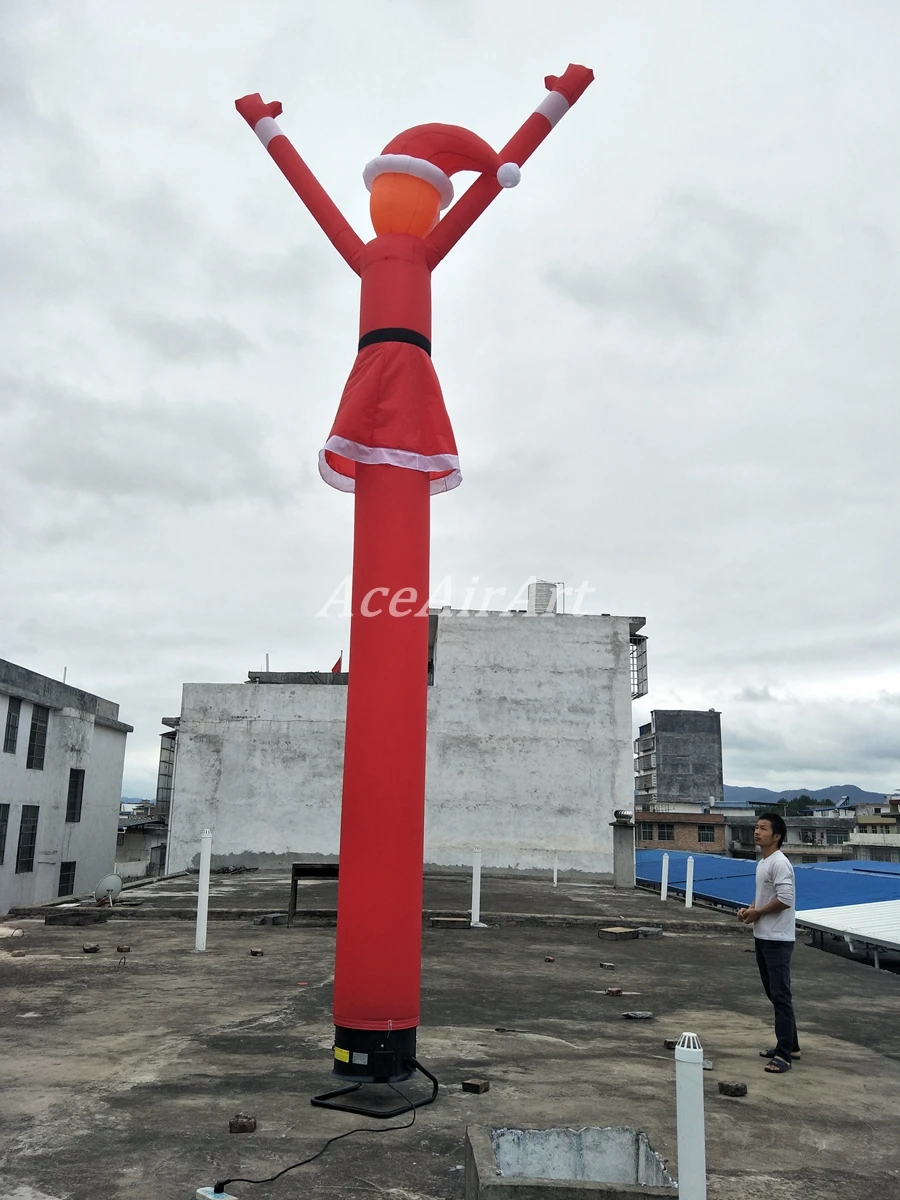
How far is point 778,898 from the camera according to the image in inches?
263

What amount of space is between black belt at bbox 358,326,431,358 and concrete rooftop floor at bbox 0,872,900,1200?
5040mm

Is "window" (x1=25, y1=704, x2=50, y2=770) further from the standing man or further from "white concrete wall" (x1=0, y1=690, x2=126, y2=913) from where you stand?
the standing man

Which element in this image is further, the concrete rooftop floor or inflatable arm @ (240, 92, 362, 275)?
inflatable arm @ (240, 92, 362, 275)

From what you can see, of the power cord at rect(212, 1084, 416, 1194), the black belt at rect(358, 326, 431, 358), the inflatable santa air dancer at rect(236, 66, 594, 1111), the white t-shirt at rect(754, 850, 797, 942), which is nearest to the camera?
the power cord at rect(212, 1084, 416, 1194)

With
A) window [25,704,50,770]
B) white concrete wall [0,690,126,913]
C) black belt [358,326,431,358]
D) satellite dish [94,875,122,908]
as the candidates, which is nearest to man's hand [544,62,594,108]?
black belt [358,326,431,358]

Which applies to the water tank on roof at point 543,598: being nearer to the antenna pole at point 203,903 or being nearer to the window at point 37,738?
the window at point 37,738

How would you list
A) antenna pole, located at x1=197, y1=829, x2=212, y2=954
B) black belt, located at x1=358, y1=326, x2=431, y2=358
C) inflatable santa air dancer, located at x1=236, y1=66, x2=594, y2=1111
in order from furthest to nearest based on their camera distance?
antenna pole, located at x1=197, y1=829, x2=212, y2=954 → black belt, located at x1=358, y1=326, x2=431, y2=358 → inflatable santa air dancer, located at x1=236, y1=66, x2=594, y2=1111

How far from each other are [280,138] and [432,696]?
2385 centimetres

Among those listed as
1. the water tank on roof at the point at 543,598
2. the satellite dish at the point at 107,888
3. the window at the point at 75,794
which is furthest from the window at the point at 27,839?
the water tank on roof at the point at 543,598

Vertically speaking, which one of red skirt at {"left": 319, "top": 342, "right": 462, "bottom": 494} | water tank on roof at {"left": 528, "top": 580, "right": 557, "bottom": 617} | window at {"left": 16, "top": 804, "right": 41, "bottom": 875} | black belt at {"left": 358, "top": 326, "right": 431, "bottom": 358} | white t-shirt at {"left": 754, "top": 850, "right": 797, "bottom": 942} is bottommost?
window at {"left": 16, "top": 804, "right": 41, "bottom": 875}

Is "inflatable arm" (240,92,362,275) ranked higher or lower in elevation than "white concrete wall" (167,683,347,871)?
→ higher

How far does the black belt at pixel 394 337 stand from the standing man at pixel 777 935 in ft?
14.0

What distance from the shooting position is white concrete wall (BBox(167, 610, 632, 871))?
29.2 m

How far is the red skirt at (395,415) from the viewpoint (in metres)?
6.32
